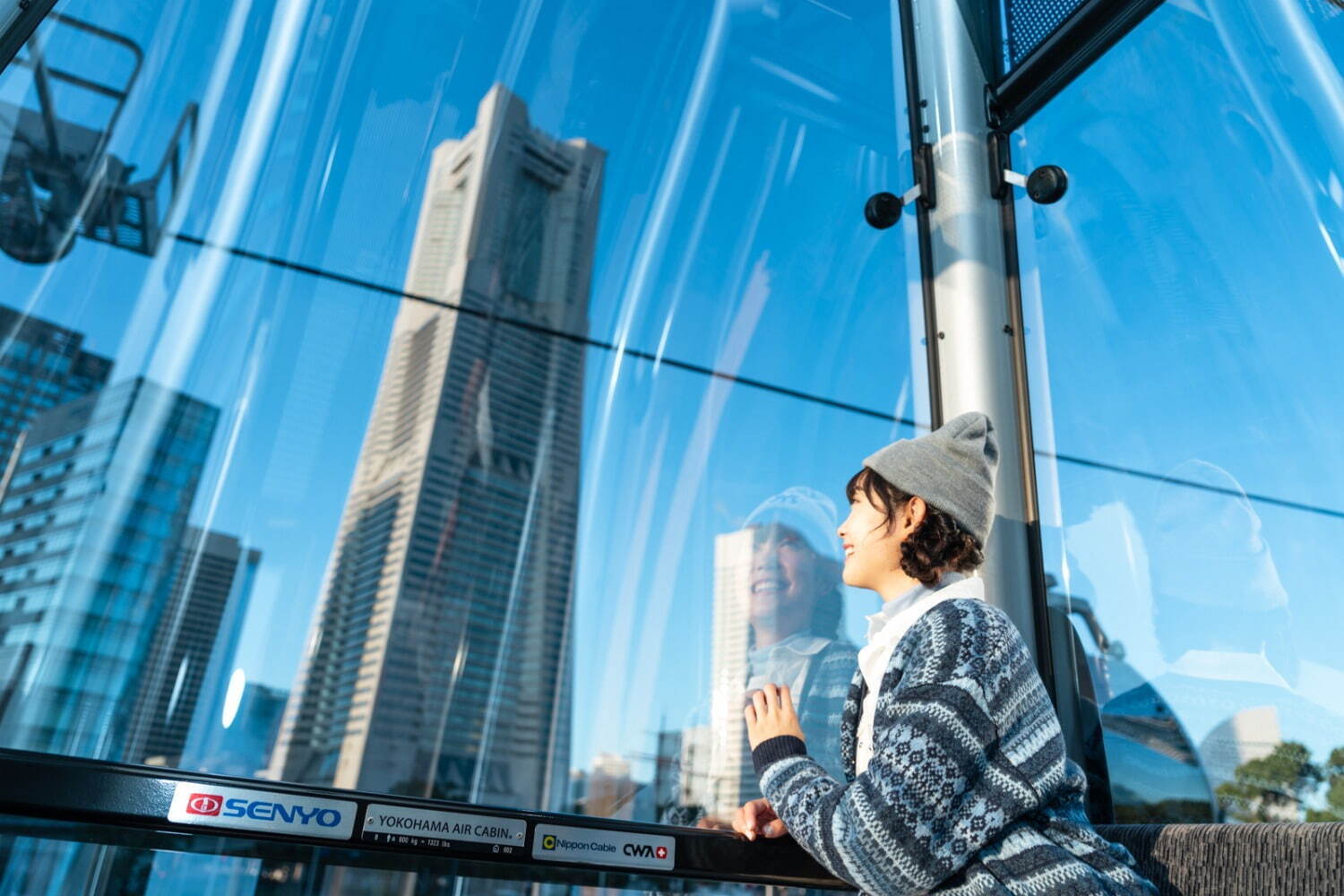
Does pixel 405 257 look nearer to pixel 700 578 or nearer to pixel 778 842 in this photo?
pixel 700 578

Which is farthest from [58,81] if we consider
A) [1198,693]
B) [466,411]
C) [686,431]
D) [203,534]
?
[1198,693]

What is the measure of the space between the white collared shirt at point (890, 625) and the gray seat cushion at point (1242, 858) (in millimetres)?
380

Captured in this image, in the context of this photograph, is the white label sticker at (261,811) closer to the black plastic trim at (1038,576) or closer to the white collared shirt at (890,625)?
the white collared shirt at (890,625)

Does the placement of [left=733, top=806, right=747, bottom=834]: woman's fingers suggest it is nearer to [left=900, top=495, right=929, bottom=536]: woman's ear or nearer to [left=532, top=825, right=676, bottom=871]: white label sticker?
[left=532, top=825, right=676, bottom=871]: white label sticker

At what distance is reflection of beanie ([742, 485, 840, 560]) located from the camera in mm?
2068

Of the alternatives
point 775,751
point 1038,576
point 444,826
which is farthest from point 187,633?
point 1038,576

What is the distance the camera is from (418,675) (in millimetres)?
2094

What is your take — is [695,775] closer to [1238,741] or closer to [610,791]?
[610,791]

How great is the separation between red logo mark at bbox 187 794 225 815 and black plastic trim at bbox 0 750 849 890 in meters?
0.02

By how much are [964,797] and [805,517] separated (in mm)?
1083

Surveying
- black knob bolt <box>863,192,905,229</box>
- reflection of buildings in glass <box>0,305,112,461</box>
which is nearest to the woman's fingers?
reflection of buildings in glass <box>0,305,112,461</box>

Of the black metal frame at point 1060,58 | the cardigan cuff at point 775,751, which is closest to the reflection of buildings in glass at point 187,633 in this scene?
the cardigan cuff at point 775,751

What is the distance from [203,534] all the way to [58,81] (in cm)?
77

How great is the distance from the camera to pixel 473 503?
2.17 metres
